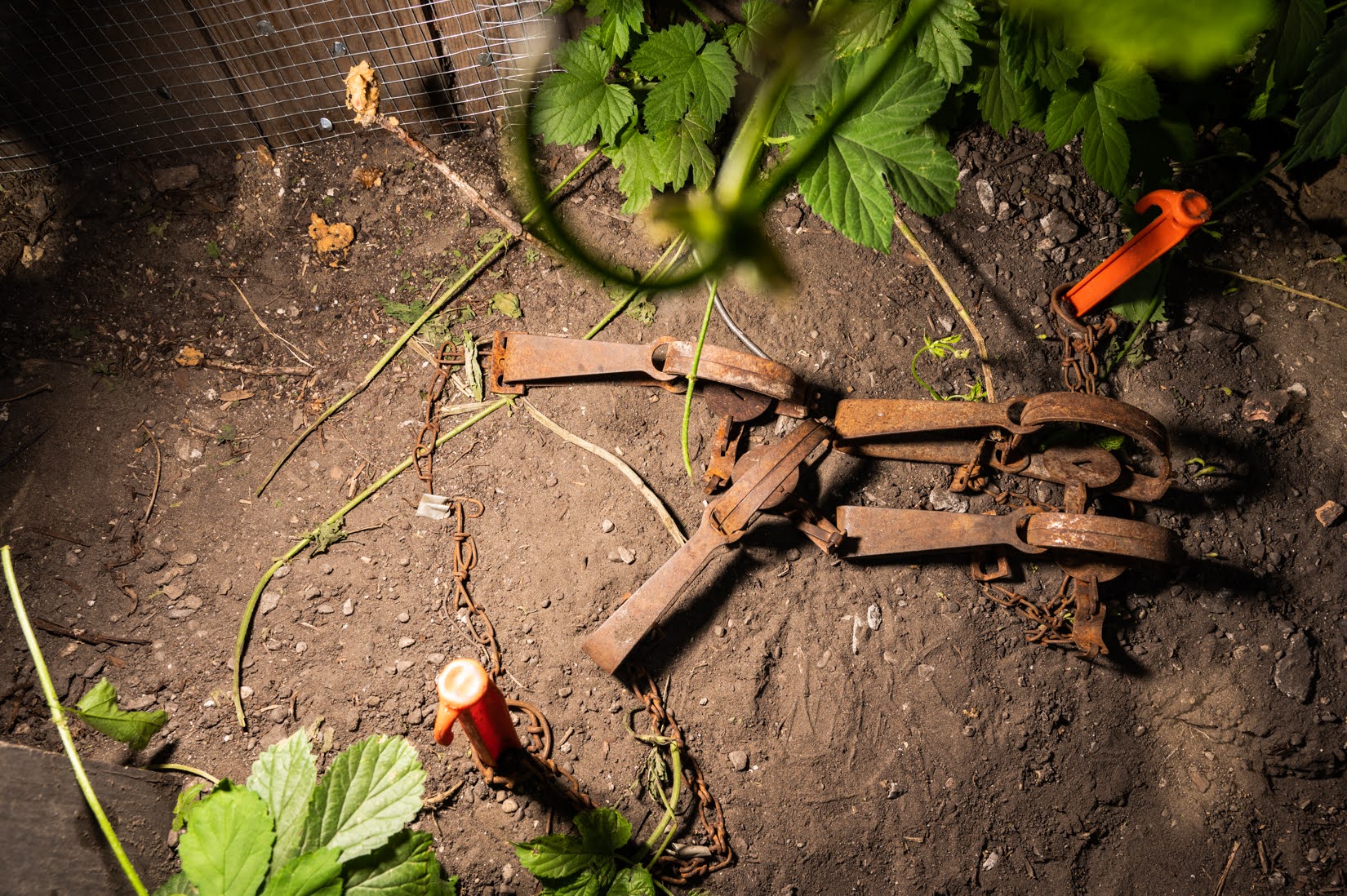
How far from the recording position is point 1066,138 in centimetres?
187

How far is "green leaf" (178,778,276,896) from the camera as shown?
53.6 inches

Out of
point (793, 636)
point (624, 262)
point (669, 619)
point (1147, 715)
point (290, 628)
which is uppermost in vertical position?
point (624, 262)

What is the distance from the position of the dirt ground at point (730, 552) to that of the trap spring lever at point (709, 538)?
143 millimetres

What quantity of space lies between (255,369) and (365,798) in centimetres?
117

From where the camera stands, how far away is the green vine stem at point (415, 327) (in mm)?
2082

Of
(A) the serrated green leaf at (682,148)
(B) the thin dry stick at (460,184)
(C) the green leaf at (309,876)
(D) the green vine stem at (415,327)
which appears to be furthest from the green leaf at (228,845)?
(A) the serrated green leaf at (682,148)

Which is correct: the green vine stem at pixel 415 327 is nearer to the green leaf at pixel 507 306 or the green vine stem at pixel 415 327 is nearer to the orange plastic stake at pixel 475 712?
the green leaf at pixel 507 306

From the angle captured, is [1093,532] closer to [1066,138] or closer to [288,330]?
→ [1066,138]

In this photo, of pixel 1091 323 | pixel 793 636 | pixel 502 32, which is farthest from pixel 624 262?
pixel 1091 323

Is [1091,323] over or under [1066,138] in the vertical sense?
under

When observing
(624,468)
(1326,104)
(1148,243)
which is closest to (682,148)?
(624,468)

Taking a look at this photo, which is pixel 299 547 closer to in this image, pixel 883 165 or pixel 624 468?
pixel 624 468

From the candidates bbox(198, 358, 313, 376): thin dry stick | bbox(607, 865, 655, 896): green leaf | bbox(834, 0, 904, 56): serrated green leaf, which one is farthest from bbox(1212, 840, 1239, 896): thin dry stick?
bbox(198, 358, 313, 376): thin dry stick

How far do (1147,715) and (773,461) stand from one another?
1.11m
